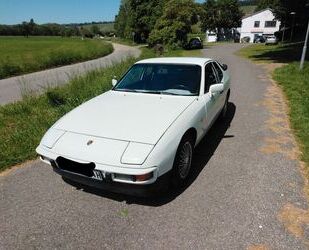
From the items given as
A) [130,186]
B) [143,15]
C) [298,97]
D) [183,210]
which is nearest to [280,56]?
[298,97]

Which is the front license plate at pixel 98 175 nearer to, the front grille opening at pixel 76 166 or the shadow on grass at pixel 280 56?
the front grille opening at pixel 76 166

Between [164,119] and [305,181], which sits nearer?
[164,119]

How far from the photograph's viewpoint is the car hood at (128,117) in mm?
3547

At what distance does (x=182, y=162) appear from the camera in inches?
156

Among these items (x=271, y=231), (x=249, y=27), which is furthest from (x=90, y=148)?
(x=249, y=27)

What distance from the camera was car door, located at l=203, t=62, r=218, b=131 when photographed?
477 cm

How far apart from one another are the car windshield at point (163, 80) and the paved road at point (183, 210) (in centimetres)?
122

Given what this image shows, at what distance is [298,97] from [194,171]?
5.60m

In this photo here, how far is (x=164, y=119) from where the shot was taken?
12.6 feet

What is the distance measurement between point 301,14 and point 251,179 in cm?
1983

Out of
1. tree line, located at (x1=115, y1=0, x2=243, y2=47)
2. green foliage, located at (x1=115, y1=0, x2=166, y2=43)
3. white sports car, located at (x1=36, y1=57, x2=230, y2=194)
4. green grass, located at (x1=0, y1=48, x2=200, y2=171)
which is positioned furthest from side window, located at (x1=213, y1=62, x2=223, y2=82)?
green foliage, located at (x1=115, y1=0, x2=166, y2=43)

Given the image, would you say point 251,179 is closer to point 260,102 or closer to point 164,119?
point 164,119

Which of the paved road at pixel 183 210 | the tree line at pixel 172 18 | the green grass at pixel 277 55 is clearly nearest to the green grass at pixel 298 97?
the paved road at pixel 183 210

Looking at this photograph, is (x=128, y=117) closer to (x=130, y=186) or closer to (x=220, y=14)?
(x=130, y=186)
